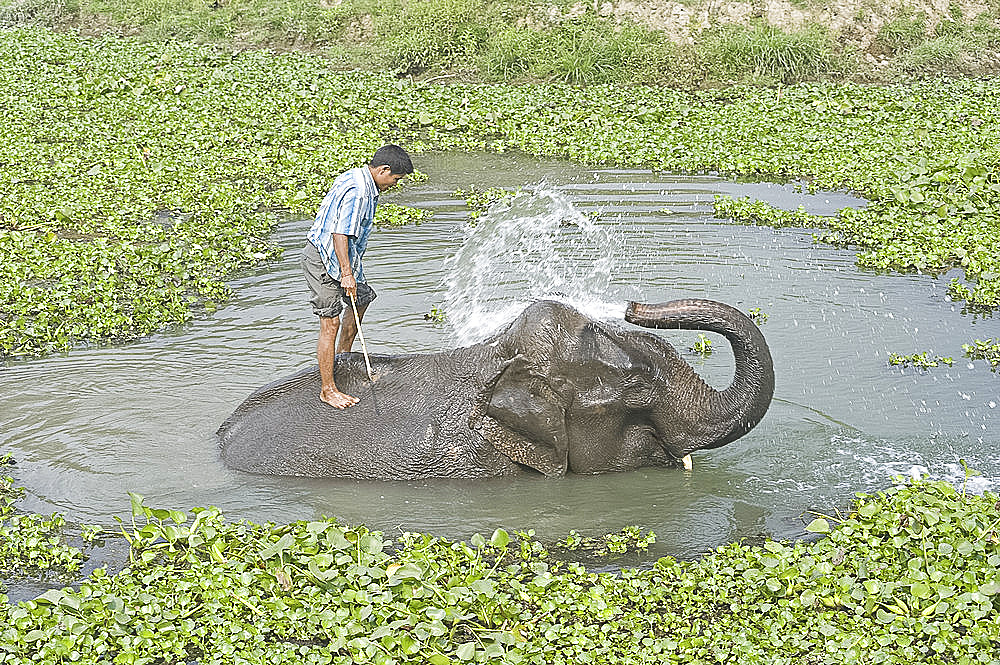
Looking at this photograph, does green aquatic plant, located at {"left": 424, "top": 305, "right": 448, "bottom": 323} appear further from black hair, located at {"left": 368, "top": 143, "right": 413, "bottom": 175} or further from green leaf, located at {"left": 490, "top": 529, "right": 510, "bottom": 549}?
green leaf, located at {"left": 490, "top": 529, "right": 510, "bottom": 549}

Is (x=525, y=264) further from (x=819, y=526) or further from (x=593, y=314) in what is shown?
(x=819, y=526)

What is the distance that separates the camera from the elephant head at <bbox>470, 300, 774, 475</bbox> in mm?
6277

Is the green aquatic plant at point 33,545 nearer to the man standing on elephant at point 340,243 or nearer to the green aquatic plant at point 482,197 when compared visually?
the man standing on elephant at point 340,243

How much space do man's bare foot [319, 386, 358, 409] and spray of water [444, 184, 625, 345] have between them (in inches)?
81.0

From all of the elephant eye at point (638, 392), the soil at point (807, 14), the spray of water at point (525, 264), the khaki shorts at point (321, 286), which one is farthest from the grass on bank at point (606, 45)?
the elephant eye at point (638, 392)

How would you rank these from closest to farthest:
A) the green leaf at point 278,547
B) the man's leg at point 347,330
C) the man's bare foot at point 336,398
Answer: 1. the green leaf at point 278,547
2. the man's bare foot at point 336,398
3. the man's leg at point 347,330

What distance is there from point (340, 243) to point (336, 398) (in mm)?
937

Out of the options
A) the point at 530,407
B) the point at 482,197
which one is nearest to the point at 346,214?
the point at 530,407

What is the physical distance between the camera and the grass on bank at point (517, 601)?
4.95 m

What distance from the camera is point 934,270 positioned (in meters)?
10.0

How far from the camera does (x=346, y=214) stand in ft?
23.2

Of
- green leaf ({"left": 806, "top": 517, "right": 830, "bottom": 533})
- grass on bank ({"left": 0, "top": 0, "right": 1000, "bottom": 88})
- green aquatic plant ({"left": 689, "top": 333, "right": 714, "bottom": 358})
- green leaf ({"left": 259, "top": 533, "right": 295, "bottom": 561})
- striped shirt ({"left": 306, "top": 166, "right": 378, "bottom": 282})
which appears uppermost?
grass on bank ({"left": 0, "top": 0, "right": 1000, "bottom": 88})

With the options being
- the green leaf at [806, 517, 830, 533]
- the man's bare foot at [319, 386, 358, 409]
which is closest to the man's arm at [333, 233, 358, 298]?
the man's bare foot at [319, 386, 358, 409]

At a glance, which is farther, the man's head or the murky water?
the man's head
